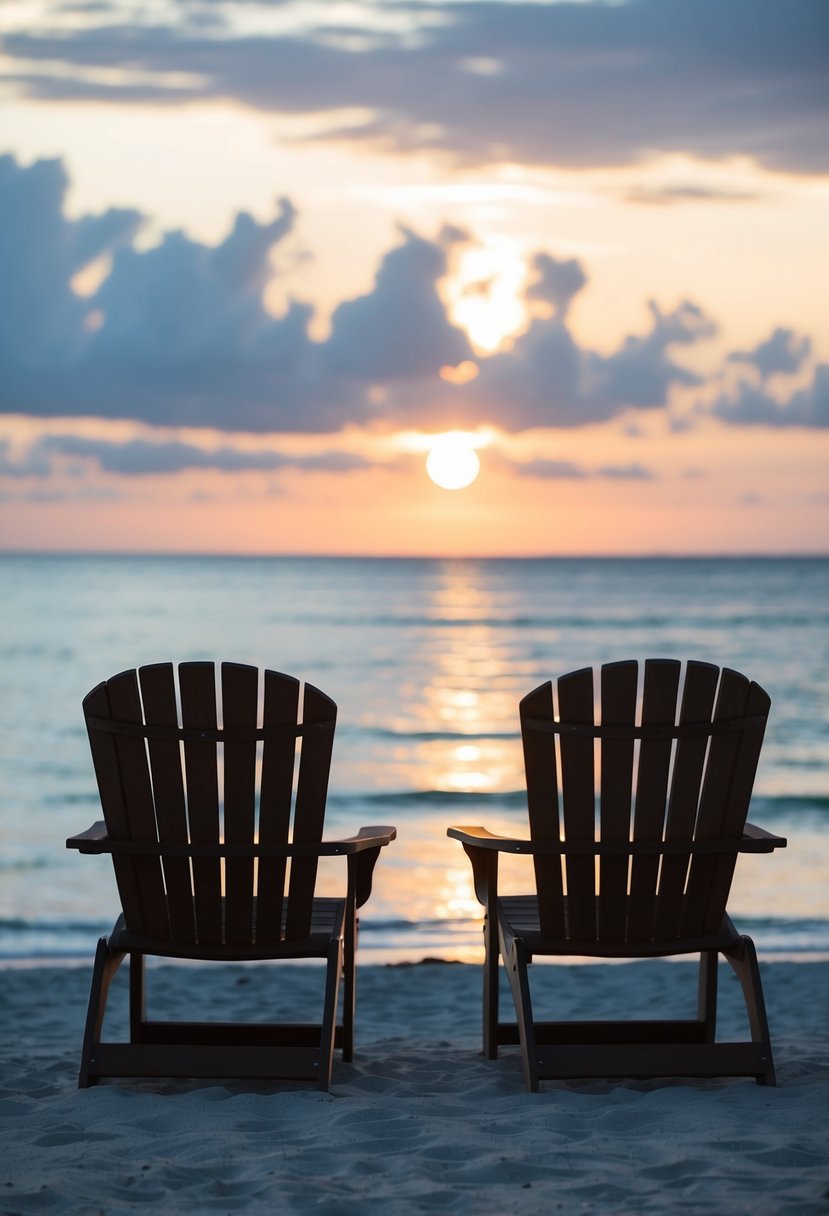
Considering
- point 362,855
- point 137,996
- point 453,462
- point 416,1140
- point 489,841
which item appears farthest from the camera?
point 453,462

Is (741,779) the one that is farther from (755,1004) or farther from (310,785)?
(310,785)

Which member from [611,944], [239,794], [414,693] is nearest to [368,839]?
[239,794]

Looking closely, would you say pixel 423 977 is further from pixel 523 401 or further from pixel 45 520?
pixel 45 520

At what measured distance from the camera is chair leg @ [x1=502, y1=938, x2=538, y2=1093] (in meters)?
3.56

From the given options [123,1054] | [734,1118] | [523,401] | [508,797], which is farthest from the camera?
[523,401]

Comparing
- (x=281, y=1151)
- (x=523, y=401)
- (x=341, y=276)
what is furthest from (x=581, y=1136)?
(x=523, y=401)

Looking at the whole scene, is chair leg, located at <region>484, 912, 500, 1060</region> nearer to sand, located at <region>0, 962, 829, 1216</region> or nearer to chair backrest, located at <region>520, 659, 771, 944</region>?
sand, located at <region>0, 962, 829, 1216</region>

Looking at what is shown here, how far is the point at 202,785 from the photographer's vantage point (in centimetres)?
354

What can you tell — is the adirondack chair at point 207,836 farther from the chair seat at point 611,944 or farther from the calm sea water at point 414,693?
the calm sea water at point 414,693

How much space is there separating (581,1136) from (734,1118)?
419mm

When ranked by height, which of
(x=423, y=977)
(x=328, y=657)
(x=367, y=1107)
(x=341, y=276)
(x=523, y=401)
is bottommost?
(x=328, y=657)

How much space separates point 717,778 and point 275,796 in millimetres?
1277

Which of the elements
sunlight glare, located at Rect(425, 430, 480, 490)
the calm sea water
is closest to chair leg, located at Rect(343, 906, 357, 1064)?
the calm sea water

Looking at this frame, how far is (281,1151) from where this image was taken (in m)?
2.97
